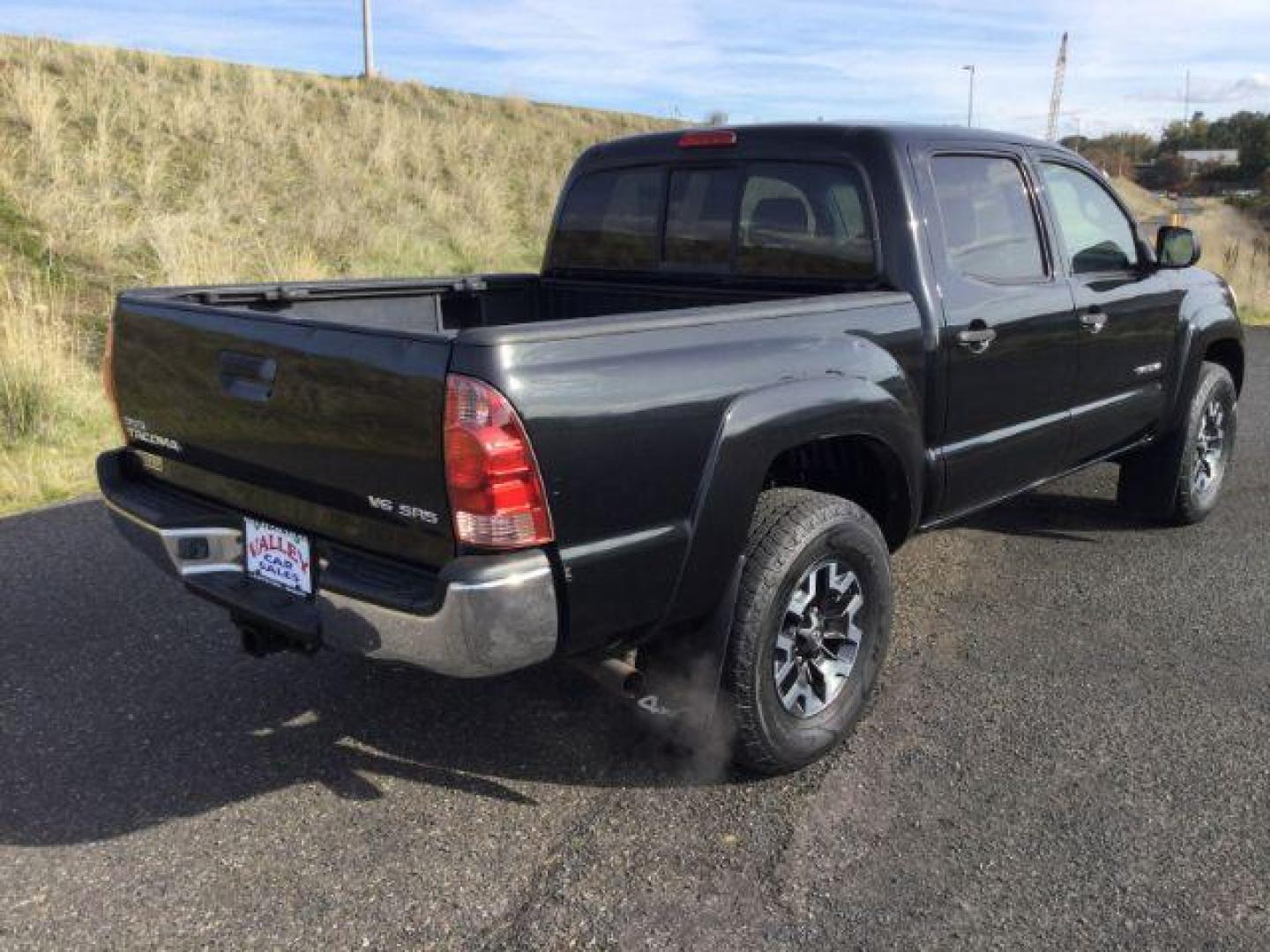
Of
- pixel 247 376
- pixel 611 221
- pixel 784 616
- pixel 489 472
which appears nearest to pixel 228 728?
pixel 247 376

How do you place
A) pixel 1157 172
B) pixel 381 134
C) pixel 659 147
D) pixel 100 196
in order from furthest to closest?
1. pixel 1157 172
2. pixel 381 134
3. pixel 100 196
4. pixel 659 147

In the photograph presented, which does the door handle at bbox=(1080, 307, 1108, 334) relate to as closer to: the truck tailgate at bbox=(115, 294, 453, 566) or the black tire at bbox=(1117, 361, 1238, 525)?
the black tire at bbox=(1117, 361, 1238, 525)

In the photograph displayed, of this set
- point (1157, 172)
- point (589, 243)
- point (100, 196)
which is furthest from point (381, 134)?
point (1157, 172)

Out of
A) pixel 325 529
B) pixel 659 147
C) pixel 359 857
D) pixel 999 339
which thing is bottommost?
pixel 359 857

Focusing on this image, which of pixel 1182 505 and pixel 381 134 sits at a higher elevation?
pixel 381 134

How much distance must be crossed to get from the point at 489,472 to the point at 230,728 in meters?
1.63

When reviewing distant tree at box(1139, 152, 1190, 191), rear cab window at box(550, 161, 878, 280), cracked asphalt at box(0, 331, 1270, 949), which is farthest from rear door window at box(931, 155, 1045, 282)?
distant tree at box(1139, 152, 1190, 191)

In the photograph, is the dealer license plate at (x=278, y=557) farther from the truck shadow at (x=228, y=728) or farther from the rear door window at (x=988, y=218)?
the rear door window at (x=988, y=218)

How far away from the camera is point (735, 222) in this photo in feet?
13.1

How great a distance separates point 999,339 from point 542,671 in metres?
1.99

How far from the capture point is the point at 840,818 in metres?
2.97

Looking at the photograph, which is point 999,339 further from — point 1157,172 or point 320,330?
point 1157,172

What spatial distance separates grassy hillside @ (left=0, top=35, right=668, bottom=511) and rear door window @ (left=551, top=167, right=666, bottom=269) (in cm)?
345

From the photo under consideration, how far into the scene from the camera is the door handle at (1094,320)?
4312 mm
